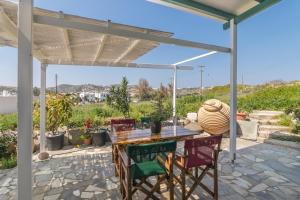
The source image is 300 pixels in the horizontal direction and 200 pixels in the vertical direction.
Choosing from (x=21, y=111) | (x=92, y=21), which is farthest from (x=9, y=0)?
(x=21, y=111)

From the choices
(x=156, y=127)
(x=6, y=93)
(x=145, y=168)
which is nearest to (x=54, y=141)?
(x=156, y=127)

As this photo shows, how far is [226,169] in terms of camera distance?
385 cm

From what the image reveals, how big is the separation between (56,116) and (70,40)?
239cm

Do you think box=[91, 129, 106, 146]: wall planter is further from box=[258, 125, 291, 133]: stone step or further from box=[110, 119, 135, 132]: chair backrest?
box=[258, 125, 291, 133]: stone step

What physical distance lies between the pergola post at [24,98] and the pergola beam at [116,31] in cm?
18

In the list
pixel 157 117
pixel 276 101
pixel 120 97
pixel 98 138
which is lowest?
pixel 98 138

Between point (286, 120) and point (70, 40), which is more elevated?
point (70, 40)

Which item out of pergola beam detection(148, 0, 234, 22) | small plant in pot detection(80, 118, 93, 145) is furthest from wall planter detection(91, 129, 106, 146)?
pergola beam detection(148, 0, 234, 22)

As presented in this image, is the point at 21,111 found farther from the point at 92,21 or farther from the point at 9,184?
the point at 9,184

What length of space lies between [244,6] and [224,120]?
3.87 meters

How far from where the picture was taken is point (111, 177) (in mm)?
3533

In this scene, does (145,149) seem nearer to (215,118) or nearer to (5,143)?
(5,143)

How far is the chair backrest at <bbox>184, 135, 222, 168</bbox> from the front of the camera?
2.50 meters

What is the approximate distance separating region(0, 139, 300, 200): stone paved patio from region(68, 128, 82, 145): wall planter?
0.59m
